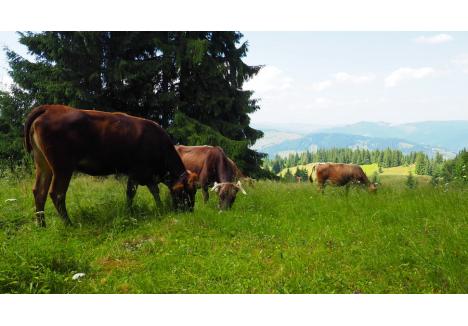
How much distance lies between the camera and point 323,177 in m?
13.3

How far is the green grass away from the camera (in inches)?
149

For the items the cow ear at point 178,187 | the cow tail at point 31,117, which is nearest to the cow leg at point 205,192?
the cow ear at point 178,187

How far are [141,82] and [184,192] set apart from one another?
8547 mm

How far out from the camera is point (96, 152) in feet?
21.1

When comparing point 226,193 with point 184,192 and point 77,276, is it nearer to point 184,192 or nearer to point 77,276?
point 184,192

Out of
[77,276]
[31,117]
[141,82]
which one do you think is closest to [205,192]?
[31,117]

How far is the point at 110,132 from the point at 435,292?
578 cm

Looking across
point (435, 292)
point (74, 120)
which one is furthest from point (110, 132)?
point (435, 292)

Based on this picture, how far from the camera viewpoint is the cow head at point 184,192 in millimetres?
7246

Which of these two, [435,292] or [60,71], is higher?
[60,71]

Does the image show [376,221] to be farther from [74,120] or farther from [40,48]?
[40,48]

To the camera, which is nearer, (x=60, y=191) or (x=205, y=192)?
(x=60, y=191)

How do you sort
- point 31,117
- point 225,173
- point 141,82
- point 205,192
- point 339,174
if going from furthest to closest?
point 141,82 → point 339,174 → point 205,192 → point 225,173 → point 31,117

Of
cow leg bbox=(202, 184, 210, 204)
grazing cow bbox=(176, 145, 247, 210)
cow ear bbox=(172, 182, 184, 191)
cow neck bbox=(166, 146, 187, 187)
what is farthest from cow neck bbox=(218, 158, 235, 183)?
cow ear bbox=(172, 182, 184, 191)
